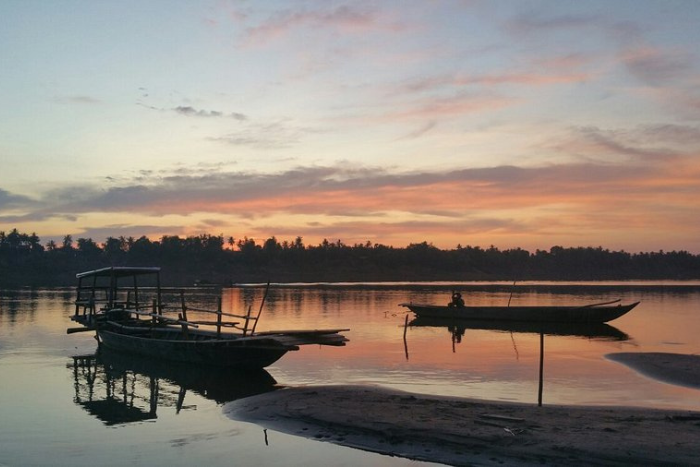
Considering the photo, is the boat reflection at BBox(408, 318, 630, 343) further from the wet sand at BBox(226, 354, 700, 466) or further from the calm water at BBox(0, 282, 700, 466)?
the wet sand at BBox(226, 354, 700, 466)

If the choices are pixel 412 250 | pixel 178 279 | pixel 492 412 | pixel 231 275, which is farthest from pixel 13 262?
pixel 492 412

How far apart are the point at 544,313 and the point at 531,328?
64.0 inches

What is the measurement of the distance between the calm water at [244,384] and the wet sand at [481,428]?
0.80m

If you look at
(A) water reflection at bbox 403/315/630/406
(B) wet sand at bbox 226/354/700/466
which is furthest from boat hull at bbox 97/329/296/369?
(A) water reflection at bbox 403/315/630/406

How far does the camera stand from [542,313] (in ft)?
145

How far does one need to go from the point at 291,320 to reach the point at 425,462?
36.2m

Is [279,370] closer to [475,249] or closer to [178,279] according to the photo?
[178,279]

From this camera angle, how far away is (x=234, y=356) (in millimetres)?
22500

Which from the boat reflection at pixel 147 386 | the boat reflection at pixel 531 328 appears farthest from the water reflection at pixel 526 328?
the boat reflection at pixel 147 386

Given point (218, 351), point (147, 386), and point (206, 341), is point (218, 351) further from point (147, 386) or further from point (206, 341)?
point (147, 386)

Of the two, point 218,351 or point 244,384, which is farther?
point 218,351

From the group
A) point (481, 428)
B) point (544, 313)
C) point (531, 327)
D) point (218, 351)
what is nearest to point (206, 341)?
point (218, 351)

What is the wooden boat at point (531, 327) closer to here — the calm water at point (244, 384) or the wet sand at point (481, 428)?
the calm water at point (244, 384)

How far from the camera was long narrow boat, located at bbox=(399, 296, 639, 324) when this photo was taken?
4431cm
